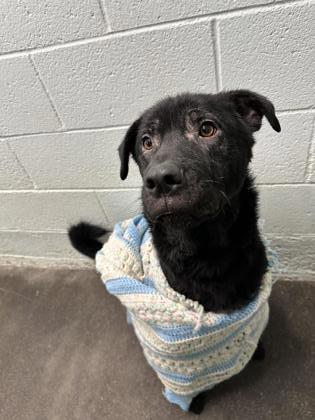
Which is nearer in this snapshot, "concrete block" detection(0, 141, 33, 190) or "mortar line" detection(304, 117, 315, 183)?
"mortar line" detection(304, 117, 315, 183)

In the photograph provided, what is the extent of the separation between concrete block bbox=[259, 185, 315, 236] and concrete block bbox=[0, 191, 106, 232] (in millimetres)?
808

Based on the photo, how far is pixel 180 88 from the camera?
1.15m

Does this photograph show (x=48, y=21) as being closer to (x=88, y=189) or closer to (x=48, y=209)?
(x=88, y=189)

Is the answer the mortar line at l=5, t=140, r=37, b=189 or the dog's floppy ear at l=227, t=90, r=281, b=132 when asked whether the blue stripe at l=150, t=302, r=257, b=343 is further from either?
the mortar line at l=5, t=140, r=37, b=189

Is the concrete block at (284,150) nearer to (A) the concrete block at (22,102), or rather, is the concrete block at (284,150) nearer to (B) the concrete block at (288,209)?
(B) the concrete block at (288,209)

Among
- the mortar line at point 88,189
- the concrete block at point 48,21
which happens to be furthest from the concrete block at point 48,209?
the concrete block at point 48,21

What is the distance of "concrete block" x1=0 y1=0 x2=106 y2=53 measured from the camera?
1.04m

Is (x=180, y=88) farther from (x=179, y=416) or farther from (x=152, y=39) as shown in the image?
(x=179, y=416)

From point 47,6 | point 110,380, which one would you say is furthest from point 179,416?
point 47,6

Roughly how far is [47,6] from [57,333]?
1469 millimetres

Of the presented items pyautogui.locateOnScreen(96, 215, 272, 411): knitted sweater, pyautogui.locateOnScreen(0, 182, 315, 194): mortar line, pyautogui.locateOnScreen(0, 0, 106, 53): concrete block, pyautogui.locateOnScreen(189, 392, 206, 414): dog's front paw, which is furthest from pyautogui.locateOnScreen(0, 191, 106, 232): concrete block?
pyautogui.locateOnScreen(189, 392, 206, 414): dog's front paw

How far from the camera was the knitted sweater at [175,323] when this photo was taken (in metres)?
0.92

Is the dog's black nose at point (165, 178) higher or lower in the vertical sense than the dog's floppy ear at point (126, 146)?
higher

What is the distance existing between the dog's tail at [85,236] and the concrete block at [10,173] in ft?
1.37
